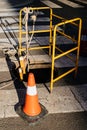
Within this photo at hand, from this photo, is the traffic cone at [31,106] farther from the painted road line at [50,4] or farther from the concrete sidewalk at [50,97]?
the painted road line at [50,4]

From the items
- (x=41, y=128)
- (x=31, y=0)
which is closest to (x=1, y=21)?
(x=31, y=0)

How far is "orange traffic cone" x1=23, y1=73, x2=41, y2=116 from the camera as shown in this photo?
4473 mm

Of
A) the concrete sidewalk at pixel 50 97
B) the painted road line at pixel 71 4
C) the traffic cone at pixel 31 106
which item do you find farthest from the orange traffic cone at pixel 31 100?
the painted road line at pixel 71 4

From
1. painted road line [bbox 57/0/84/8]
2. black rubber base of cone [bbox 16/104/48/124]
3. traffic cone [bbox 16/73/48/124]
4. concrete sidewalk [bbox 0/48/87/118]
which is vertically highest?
traffic cone [bbox 16/73/48/124]

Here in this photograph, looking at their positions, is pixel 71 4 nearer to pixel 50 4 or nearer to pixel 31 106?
pixel 50 4

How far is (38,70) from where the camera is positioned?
672 cm

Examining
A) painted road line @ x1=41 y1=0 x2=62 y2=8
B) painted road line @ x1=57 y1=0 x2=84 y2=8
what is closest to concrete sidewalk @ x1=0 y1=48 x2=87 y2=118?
painted road line @ x1=41 y1=0 x2=62 y2=8

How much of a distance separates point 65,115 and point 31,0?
13723 millimetres

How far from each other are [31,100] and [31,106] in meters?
0.11

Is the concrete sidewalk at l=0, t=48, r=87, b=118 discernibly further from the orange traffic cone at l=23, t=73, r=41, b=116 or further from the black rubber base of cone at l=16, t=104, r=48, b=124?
the orange traffic cone at l=23, t=73, r=41, b=116

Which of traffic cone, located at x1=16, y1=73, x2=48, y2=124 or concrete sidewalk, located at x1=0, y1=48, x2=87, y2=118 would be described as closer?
traffic cone, located at x1=16, y1=73, x2=48, y2=124

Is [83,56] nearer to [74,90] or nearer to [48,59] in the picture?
[48,59]

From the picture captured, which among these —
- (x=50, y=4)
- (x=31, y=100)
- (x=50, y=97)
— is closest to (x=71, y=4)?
(x=50, y=4)

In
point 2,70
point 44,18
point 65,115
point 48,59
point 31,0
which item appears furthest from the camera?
→ point 31,0
